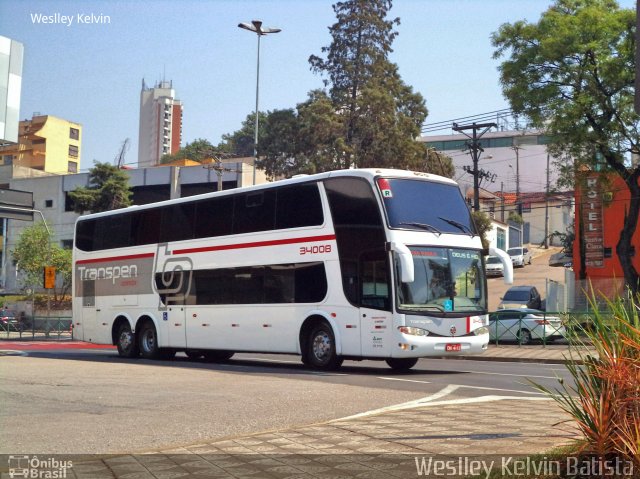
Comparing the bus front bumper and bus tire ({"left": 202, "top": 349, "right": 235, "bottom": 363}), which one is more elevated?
the bus front bumper

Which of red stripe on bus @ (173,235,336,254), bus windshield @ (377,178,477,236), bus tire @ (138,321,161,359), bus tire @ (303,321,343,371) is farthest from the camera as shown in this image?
bus tire @ (138,321,161,359)

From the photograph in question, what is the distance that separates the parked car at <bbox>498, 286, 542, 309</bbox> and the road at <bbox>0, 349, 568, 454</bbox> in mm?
22557

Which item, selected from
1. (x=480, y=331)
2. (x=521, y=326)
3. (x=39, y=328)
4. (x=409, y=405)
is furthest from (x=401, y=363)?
(x=39, y=328)

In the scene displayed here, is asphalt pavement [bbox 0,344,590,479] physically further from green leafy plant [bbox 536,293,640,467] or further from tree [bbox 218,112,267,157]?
tree [bbox 218,112,267,157]

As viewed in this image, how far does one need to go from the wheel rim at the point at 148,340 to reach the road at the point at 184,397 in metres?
3.81

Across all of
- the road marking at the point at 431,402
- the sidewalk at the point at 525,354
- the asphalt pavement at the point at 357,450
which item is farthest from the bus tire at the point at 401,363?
the asphalt pavement at the point at 357,450

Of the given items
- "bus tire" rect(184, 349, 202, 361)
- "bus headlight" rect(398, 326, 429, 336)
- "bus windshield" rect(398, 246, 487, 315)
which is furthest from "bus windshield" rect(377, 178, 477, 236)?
"bus tire" rect(184, 349, 202, 361)

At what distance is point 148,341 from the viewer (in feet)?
75.9

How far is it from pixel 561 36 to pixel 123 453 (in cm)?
2946

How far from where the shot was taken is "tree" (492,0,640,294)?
32.3 meters

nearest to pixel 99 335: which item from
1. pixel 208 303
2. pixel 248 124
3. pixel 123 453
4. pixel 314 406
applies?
pixel 208 303

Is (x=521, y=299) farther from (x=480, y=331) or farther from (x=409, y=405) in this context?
(x=409, y=405)

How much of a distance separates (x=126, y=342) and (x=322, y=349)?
8050 mm

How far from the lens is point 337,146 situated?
43625mm
